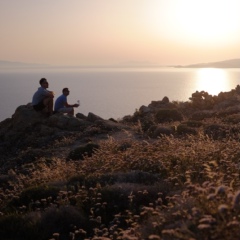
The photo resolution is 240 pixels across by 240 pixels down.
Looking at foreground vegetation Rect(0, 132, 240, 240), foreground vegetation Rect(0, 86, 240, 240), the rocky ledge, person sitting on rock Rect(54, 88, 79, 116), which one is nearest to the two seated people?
person sitting on rock Rect(54, 88, 79, 116)

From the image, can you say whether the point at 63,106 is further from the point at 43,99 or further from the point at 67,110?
the point at 43,99

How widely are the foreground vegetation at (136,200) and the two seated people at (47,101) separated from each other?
12.3 metres

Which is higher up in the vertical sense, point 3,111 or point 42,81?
point 42,81

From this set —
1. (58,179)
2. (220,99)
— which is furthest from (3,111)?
(58,179)

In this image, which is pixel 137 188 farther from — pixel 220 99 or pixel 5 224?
pixel 220 99

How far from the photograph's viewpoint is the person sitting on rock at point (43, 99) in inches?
917

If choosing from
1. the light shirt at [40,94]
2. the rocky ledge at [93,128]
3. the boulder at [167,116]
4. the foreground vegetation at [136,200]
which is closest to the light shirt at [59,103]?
the rocky ledge at [93,128]

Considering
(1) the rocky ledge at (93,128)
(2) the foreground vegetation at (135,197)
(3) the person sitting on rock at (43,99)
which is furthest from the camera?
(3) the person sitting on rock at (43,99)

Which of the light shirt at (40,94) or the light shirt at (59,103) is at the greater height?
the light shirt at (40,94)

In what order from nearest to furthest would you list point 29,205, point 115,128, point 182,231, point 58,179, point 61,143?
point 182,231 < point 29,205 < point 58,179 < point 61,143 < point 115,128

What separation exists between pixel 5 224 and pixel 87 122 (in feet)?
55.7

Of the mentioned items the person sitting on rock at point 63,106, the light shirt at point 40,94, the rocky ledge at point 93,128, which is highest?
the light shirt at point 40,94

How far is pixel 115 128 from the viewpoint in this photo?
71.7 ft

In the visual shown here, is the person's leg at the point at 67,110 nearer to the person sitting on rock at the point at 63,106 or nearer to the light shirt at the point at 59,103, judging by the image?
the person sitting on rock at the point at 63,106
